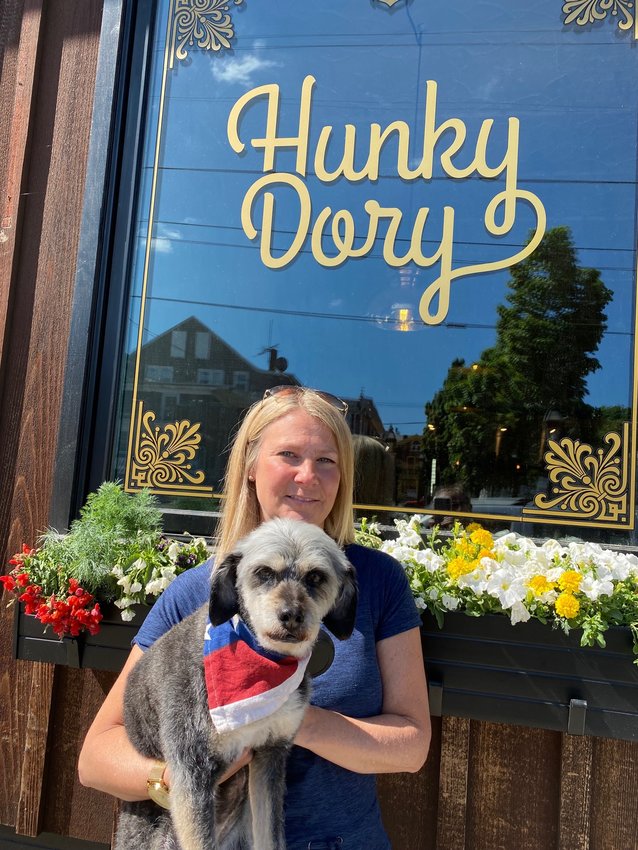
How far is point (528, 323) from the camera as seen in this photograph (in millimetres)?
2963

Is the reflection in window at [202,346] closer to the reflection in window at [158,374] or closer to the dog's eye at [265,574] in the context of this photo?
the reflection in window at [158,374]

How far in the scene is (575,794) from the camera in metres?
2.29

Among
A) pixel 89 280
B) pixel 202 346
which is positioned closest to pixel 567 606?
pixel 202 346

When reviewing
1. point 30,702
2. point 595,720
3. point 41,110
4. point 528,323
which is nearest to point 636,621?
point 595,720

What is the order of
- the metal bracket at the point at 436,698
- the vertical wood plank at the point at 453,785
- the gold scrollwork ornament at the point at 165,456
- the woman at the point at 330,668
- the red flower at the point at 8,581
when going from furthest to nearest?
the gold scrollwork ornament at the point at 165,456, the red flower at the point at 8,581, the vertical wood plank at the point at 453,785, the metal bracket at the point at 436,698, the woman at the point at 330,668

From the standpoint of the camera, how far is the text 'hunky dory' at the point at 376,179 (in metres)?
3.02

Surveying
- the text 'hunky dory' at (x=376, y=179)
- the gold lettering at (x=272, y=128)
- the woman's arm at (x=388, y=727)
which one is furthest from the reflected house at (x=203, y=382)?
the woman's arm at (x=388, y=727)

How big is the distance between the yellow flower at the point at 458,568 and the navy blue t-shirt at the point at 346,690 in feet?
1.78

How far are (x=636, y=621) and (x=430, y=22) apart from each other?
285 cm

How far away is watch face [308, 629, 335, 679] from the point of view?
159cm

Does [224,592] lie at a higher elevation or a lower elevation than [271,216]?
lower

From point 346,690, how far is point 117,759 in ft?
1.92

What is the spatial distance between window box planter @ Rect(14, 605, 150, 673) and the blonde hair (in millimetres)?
856

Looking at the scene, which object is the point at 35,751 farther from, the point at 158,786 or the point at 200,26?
the point at 200,26
